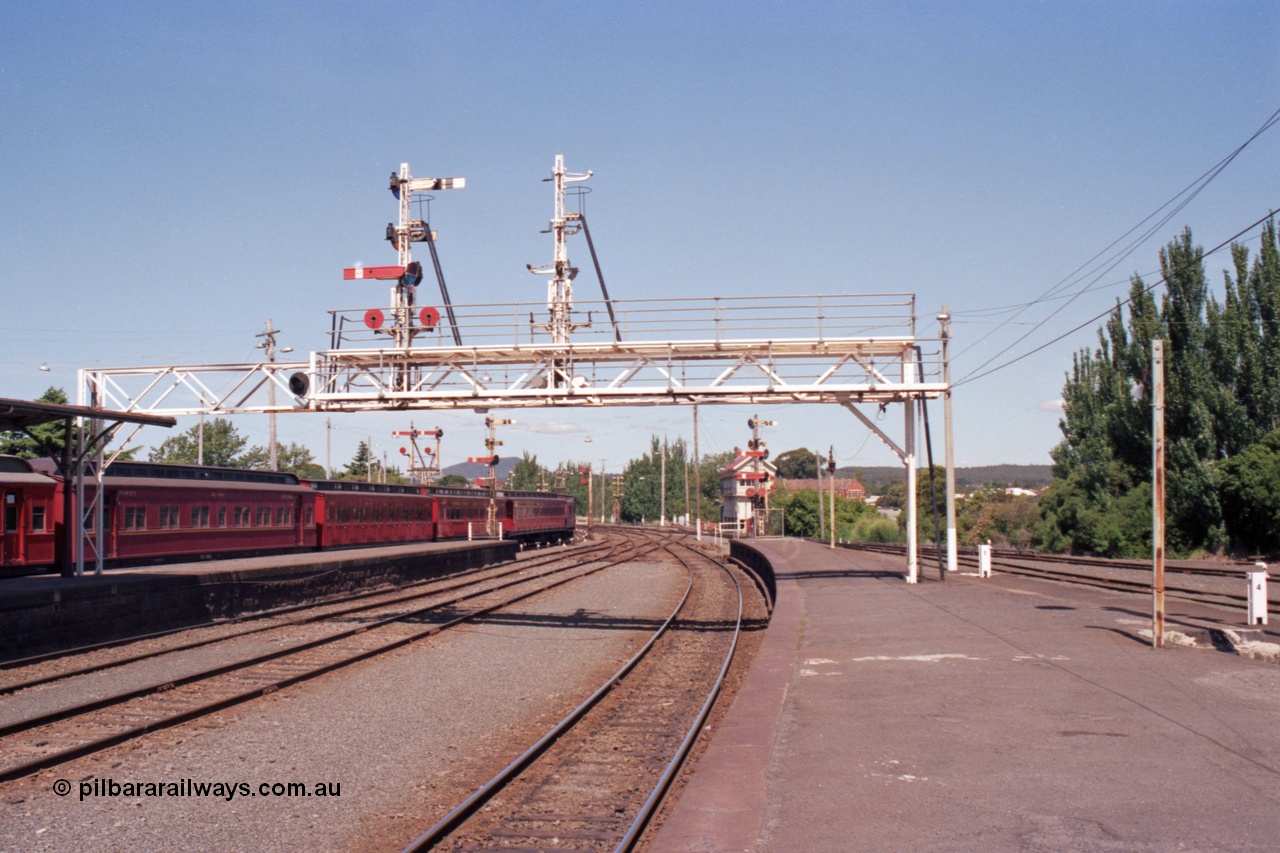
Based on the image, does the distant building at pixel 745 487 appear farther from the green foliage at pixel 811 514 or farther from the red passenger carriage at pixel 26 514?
the red passenger carriage at pixel 26 514

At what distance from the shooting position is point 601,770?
822cm

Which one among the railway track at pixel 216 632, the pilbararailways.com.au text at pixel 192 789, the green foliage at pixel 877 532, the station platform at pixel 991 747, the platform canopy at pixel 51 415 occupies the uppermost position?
the platform canopy at pixel 51 415

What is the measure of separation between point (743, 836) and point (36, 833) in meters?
4.48

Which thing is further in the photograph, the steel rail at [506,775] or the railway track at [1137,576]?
the railway track at [1137,576]

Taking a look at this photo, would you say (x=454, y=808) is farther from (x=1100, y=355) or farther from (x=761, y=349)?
(x=1100, y=355)

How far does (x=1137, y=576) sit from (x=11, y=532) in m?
24.8

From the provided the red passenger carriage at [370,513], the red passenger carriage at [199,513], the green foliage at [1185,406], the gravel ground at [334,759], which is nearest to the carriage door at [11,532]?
the red passenger carriage at [199,513]

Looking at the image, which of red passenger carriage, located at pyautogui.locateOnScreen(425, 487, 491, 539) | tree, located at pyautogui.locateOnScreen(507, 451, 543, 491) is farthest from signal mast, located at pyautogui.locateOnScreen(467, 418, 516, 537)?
tree, located at pyautogui.locateOnScreen(507, 451, 543, 491)

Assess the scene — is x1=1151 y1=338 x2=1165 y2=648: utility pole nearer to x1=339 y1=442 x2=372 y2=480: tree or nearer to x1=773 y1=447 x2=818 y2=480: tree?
x1=339 y1=442 x2=372 y2=480: tree

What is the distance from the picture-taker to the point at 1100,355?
44344mm

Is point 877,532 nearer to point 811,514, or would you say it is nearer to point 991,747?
point 811,514

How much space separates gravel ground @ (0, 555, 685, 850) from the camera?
21.4 feet

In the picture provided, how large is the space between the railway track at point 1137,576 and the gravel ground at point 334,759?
12.4 metres

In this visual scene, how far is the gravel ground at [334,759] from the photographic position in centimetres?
651
